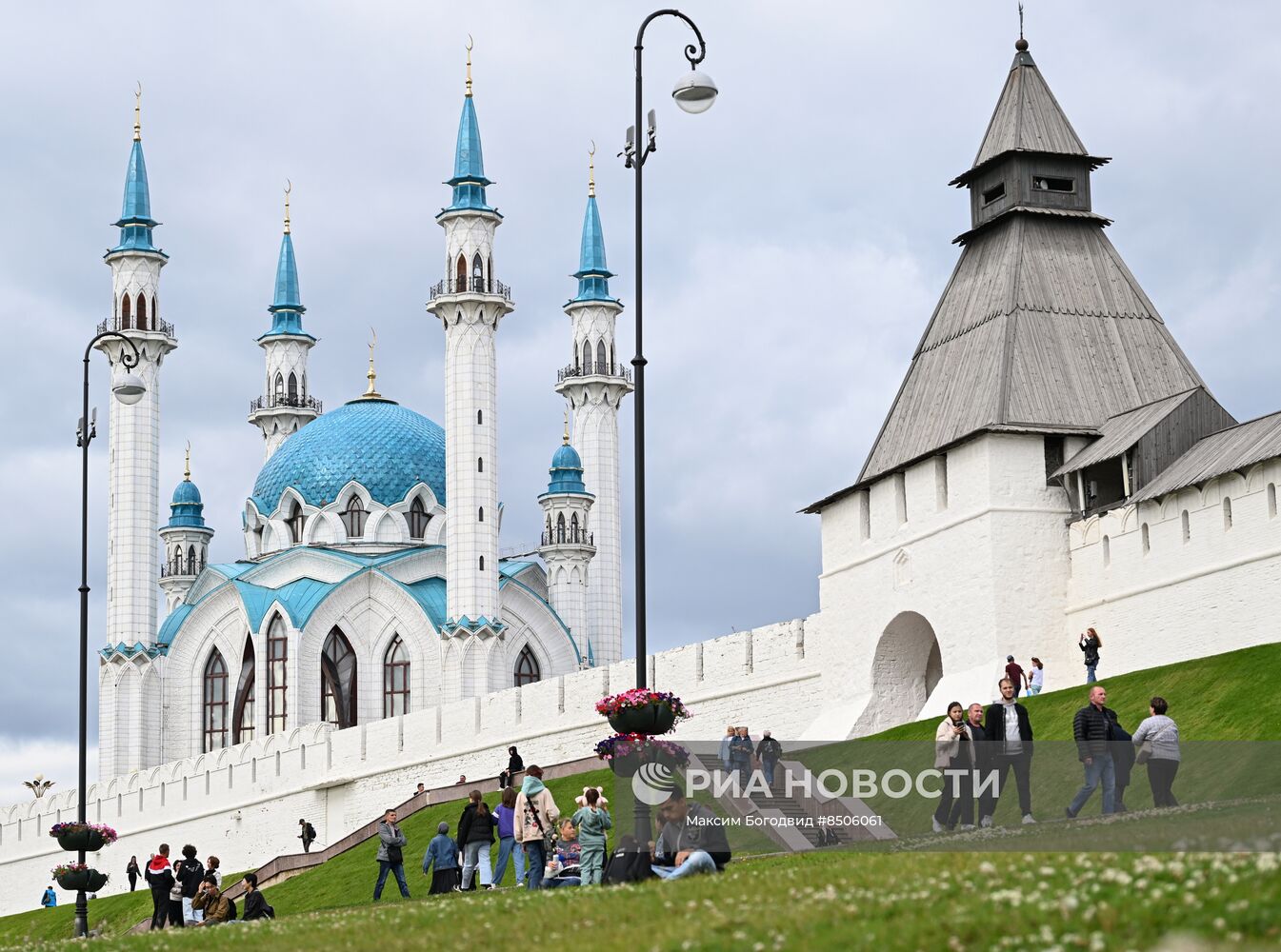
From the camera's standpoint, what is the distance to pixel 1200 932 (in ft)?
37.9

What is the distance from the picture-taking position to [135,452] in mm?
68562

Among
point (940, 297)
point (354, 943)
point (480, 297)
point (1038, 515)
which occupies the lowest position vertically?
point (354, 943)

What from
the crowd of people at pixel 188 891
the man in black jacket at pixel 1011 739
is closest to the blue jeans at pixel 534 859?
the crowd of people at pixel 188 891

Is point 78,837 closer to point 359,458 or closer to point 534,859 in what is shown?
point 534,859

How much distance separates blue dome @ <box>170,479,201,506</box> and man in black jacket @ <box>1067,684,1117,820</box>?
64498 millimetres

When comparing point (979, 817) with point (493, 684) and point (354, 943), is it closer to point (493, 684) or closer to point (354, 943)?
point (354, 943)

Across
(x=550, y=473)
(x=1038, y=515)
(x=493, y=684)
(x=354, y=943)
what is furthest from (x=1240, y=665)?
(x=550, y=473)

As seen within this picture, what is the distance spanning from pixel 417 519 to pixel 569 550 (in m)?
5.35

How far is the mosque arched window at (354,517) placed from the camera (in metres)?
72.8

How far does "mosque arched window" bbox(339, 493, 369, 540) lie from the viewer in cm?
7281

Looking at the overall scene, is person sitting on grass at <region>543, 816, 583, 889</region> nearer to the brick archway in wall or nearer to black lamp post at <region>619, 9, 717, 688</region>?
black lamp post at <region>619, 9, 717, 688</region>

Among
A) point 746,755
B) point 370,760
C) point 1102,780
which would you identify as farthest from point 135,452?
point 1102,780

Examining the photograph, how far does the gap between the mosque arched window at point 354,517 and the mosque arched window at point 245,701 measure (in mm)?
5277

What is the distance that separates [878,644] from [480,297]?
24.4 metres
